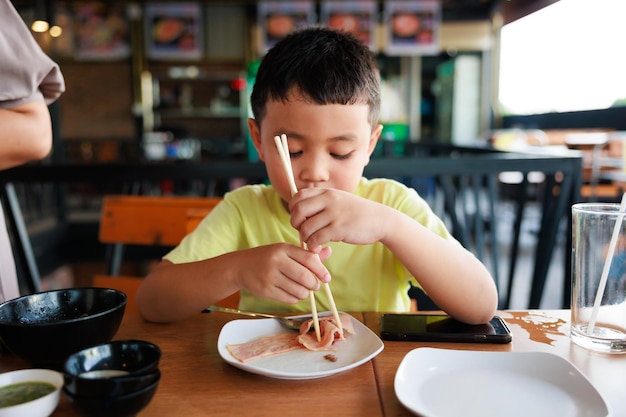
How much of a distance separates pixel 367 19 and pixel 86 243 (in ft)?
14.3

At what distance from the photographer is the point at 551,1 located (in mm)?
7965

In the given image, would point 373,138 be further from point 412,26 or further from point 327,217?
point 412,26

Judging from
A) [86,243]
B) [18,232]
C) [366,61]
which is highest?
[366,61]

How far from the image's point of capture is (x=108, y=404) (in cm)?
59

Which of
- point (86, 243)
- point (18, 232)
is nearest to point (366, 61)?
point (18, 232)

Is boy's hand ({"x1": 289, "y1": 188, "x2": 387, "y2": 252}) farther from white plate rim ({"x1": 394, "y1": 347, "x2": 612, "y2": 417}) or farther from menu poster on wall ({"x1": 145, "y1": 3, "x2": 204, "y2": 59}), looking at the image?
menu poster on wall ({"x1": 145, "y1": 3, "x2": 204, "y2": 59})

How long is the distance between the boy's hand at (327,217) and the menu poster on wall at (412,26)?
6.31 metres

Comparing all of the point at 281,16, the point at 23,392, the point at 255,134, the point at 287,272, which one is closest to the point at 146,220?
the point at 255,134

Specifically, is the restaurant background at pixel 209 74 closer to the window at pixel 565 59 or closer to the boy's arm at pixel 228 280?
the window at pixel 565 59

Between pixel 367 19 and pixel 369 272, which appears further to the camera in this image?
pixel 367 19

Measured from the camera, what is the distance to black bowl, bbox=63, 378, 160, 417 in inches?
23.0

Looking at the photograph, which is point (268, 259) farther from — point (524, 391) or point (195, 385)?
point (524, 391)

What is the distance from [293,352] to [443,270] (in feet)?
1.18

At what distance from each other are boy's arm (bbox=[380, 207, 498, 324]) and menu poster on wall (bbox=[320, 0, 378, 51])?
6087mm
